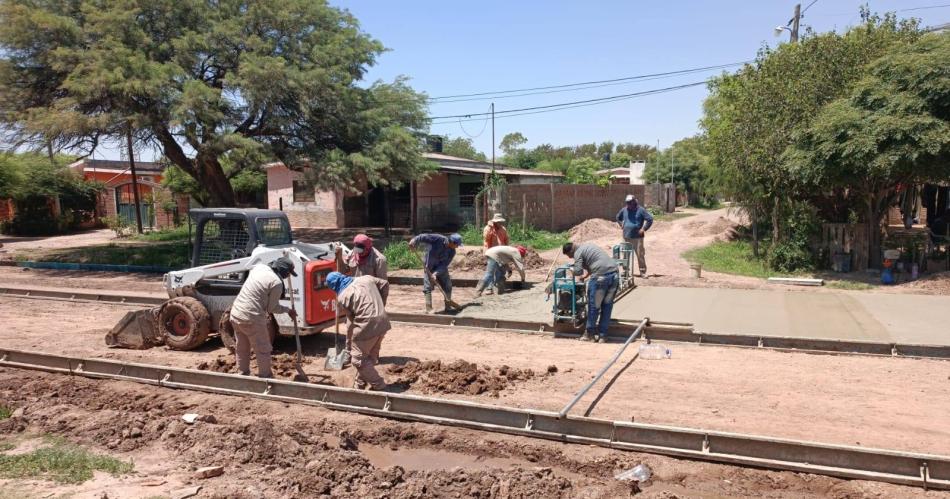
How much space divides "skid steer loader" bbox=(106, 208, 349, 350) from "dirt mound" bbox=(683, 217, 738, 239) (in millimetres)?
19284

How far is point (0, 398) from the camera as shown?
8055 millimetres

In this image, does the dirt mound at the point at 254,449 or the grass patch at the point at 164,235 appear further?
the grass patch at the point at 164,235

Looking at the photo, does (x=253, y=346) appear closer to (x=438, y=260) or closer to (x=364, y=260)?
(x=364, y=260)

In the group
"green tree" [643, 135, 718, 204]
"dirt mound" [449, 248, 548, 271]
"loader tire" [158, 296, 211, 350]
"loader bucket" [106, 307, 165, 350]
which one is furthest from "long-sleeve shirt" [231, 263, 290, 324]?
"green tree" [643, 135, 718, 204]

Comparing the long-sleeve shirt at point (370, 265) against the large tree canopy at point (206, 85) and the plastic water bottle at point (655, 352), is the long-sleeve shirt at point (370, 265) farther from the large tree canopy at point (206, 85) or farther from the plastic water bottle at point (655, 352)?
the large tree canopy at point (206, 85)

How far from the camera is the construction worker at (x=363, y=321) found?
737 centimetres

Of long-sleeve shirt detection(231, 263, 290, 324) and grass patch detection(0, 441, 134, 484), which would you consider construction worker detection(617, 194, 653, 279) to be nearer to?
long-sleeve shirt detection(231, 263, 290, 324)

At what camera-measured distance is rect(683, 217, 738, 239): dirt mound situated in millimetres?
25623

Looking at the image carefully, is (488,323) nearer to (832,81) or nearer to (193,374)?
(193,374)

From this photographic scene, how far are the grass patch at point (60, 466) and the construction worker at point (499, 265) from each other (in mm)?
8183

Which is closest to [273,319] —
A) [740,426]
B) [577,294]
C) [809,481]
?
[577,294]

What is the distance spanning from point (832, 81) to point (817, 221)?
3.38 m

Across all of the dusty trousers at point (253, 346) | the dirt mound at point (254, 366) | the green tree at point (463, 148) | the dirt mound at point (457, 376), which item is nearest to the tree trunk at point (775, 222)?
the dirt mound at point (457, 376)

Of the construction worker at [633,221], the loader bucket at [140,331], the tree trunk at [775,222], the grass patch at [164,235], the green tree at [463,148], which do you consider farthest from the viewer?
the green tree at [463,148]
